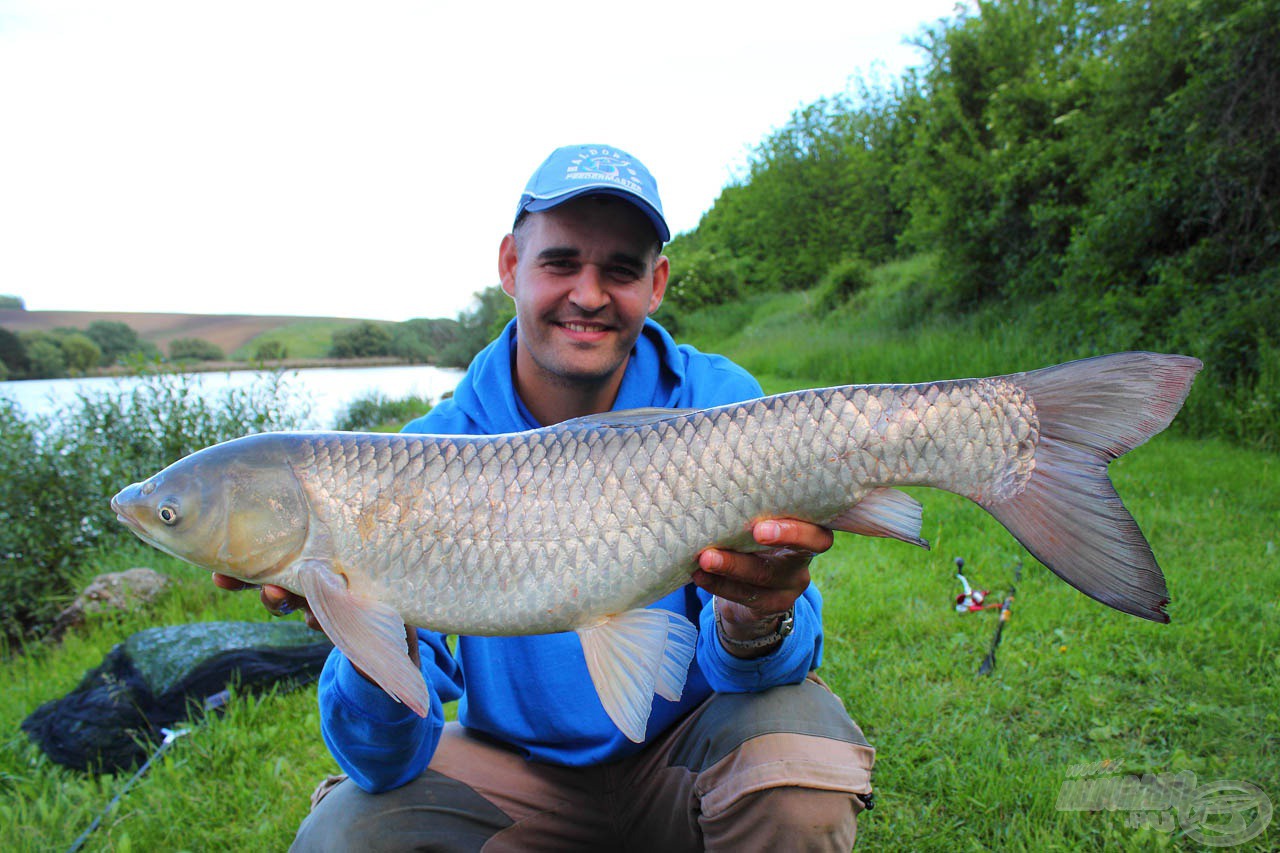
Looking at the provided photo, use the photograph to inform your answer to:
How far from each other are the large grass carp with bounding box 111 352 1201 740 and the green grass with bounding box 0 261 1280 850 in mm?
1237

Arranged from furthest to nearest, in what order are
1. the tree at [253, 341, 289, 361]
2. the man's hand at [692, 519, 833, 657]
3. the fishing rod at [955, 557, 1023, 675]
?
the tree at [253, 341, 289, 361], the fishing rod at [955, 557, 1023, 675], the man's hand at [692, 519, 833, 657]

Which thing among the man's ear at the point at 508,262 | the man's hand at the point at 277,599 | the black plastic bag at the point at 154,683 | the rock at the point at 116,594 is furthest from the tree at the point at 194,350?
the man's hand at the point at 277,599

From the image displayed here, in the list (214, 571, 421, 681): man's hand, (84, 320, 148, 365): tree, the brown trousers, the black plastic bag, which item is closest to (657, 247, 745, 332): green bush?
(84, 320, 148, 365): tree

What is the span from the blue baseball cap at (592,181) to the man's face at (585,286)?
52mm

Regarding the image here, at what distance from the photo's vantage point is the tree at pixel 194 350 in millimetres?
9797

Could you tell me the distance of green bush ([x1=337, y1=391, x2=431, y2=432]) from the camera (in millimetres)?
16562

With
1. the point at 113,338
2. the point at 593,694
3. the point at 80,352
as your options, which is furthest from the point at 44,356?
the point at 593,694

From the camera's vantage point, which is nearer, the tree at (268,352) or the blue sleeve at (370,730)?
the blue sleeve at (370,730)

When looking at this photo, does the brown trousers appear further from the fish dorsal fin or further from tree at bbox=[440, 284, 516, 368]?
tree at bbox=[440, 284, 516, 368]

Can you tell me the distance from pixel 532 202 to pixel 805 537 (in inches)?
53.8

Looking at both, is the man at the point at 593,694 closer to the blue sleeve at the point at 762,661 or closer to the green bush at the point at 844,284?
the blue sleeve at the point at 762,661

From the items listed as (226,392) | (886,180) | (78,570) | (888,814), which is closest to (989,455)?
(888,814)

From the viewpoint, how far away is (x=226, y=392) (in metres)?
8.20

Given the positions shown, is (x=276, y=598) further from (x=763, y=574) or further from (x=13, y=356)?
(x=13, y=356)
